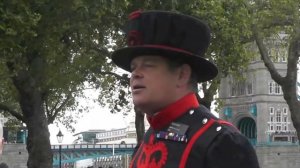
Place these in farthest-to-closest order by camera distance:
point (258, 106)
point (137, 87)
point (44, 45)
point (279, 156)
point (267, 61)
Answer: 1. point (258, 106)
2. point (279, 156)
3. point (267, 61)
4. point (44, 45)
5. point (137, 87)

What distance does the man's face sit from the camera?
3904 mm

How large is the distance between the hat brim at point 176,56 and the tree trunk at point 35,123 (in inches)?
718

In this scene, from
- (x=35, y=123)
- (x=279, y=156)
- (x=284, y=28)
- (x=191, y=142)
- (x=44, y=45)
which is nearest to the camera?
(x=191, y=142)

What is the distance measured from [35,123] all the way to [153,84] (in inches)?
750

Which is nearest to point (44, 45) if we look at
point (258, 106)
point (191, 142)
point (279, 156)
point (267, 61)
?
point (267, 61)

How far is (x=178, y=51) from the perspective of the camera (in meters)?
3.93

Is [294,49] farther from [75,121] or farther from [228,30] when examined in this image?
[75,121]

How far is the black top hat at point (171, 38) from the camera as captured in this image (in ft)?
13.0

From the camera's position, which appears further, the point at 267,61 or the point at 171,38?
the point at 267,61

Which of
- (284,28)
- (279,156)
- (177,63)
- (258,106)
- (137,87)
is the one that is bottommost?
(279,156)

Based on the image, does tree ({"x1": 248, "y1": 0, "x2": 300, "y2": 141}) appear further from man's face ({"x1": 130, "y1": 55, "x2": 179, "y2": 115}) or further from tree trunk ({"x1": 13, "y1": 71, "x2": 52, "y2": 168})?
man's face ({"x1": 130, "y1": 55, "x2": 179, "y2": 115})

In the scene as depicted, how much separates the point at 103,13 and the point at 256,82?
7375 centimetres

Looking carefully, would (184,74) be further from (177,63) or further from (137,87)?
(137,87)

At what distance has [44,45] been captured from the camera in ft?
69.3
